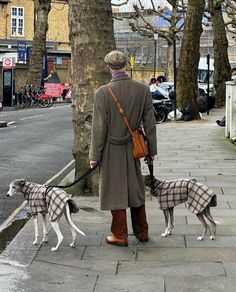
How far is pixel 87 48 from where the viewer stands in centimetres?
911

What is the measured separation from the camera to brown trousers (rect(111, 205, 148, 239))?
20.8 ft

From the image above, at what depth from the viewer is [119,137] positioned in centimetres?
617

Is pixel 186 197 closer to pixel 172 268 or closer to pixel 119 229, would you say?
pixel 119 229

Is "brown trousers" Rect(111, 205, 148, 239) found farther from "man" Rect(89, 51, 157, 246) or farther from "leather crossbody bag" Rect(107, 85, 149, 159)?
"leather crossbody bag" Rect(107, 85, 149, 159)

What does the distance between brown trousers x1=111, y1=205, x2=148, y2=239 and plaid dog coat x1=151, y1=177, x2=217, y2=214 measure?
0.26m

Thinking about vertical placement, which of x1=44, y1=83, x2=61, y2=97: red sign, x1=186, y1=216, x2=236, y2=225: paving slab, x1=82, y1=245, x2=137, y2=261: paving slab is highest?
x1=44, y1=83, x2=61, y2=97: red sign

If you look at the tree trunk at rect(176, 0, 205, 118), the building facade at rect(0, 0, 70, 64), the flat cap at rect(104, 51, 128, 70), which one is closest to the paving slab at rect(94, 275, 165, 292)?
the flat cap at rect(104, 51, 128, 70)

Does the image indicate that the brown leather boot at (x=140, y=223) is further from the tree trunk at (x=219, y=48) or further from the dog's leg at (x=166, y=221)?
the tree trunk at (x=219, y=48)

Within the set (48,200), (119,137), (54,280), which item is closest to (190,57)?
(119,137)

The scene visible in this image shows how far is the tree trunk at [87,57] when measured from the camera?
9.09m

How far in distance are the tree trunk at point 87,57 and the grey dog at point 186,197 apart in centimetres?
273

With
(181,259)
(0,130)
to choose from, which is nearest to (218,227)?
(181,259)

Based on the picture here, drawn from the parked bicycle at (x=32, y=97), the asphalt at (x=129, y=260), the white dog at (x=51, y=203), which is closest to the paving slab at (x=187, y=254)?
the asphalt at (x=129, y=260)

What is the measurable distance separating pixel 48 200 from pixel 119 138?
943mm
